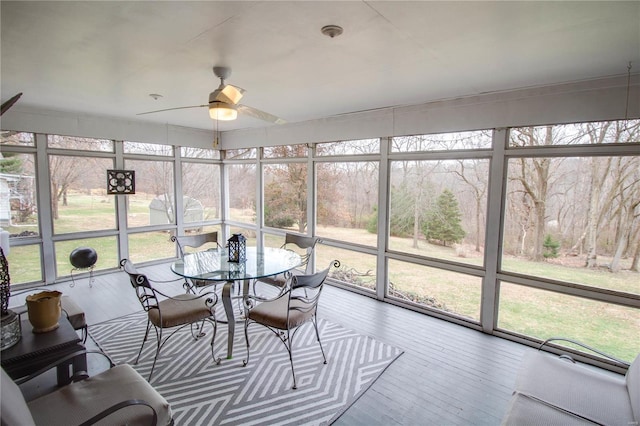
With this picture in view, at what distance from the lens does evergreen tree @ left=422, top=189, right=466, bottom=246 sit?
3.79 m

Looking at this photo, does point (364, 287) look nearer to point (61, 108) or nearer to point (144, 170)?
point (144, 170)

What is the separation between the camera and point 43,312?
208cm

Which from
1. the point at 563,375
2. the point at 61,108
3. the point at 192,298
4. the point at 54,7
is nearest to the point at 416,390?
the point at 563,375

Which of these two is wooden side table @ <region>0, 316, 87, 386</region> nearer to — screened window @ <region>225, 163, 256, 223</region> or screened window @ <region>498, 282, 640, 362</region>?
screened window @ <region>498, 282, 640, 362</region>

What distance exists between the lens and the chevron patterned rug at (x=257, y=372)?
228 cm

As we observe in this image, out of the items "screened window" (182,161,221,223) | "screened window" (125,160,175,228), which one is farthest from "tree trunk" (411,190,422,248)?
"screened window" (125,160,175,228)

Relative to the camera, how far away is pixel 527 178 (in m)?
3.27

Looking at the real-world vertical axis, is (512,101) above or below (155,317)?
above

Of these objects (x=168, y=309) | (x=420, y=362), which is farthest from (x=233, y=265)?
(x=420, y=362)

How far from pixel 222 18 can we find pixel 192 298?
7.61ft

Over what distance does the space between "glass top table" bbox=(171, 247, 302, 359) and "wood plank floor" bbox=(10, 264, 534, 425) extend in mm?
993

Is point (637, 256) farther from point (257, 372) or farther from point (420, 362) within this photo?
point (257, 372)

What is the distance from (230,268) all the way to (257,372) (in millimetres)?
984

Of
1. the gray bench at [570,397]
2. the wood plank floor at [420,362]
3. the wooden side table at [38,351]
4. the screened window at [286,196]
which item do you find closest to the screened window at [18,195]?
the wood plank floor at [420,362]
